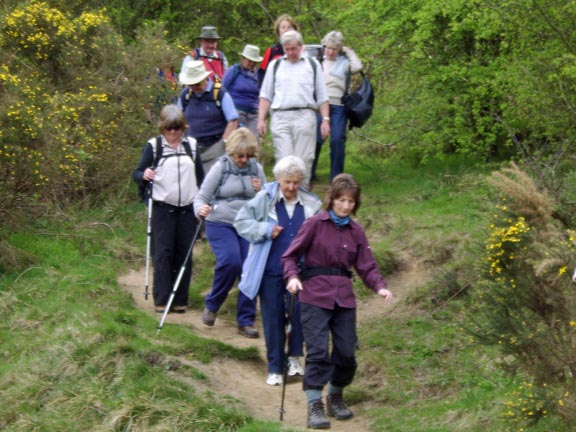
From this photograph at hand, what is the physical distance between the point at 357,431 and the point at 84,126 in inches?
290

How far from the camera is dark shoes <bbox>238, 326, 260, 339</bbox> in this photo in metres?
9.77

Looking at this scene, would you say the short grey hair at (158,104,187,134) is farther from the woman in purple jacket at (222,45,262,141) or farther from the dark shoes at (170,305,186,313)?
the woman in purple jacket at (222,45,262,141)

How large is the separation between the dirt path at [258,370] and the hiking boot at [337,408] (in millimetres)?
46

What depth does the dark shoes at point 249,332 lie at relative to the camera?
9.77 m

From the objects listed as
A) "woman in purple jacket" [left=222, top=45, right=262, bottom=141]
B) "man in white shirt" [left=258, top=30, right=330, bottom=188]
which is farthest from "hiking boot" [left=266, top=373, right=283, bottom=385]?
"woman in purple jacket" [left=222, top=45, right=262, bottom=141]

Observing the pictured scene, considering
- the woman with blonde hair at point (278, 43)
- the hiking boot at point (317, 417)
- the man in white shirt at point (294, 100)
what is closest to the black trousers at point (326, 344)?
the hiking boot at point (317, 417)

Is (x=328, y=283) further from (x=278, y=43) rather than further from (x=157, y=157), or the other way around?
(x=278, y=43)

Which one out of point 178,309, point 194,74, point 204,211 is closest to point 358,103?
point 194,74

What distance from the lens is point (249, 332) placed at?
32.1 feet

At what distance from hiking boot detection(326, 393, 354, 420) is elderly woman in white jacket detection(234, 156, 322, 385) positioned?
0.75 meters

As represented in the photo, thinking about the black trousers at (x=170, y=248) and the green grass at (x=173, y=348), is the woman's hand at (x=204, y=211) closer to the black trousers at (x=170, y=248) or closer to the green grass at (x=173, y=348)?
the black trousers at (x=170, y=248)

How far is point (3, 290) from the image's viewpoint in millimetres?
10422

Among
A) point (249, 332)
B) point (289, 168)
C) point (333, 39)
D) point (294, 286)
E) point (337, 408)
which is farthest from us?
point (333, 39)

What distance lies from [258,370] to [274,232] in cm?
147
